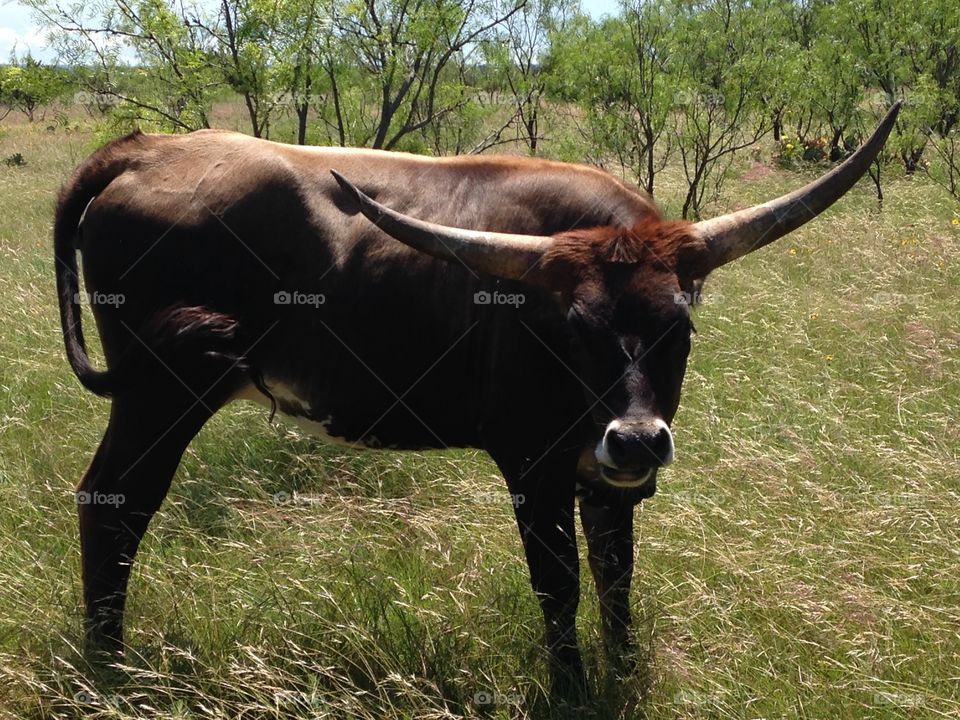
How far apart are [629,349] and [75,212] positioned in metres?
2.59

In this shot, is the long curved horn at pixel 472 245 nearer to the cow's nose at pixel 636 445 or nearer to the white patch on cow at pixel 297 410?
the cow's nose at pixel 636 445

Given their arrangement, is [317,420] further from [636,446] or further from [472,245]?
[636,446]

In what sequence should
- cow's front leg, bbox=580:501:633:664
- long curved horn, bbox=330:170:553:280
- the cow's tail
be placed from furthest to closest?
the cow's tail
cow's front leg, bbox=580:501:633:664
long curved horn, bbox=330:170:553:280

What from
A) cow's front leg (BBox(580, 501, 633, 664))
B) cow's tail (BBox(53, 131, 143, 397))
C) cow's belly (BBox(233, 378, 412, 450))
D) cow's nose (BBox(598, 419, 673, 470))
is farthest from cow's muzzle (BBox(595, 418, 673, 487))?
cow's tail (BBox(53, 131, 143, 397))

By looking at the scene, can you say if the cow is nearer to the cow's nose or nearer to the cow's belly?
the cow's belly

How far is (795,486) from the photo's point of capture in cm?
468

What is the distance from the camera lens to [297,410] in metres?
4.12

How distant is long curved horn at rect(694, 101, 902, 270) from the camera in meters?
3.50

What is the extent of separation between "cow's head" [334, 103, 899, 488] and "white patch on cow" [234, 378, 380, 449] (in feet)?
3.33

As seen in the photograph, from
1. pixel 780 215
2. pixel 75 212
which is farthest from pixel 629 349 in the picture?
pixel 75 212

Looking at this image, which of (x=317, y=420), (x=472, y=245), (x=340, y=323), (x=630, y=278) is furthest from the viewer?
(x=317, y=420)

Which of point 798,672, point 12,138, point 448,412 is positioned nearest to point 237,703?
point 448,412

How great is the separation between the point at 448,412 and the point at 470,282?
0.55 metres

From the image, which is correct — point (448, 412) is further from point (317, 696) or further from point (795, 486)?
point (795, 486)
